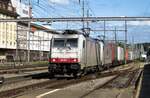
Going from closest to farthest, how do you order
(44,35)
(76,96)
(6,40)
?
(76,96)
(6,40)
(44,35)

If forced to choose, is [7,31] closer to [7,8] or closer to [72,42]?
[7,8]

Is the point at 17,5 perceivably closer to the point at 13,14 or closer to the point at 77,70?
the point at 13,14

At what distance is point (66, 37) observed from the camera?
26.9 metres

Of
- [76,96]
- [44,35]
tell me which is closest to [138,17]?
[76,96]

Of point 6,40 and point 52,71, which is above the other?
point 6,40

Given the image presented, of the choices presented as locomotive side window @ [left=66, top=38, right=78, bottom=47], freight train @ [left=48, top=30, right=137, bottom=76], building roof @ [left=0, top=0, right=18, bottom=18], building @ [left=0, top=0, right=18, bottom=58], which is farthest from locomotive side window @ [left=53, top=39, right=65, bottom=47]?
building roof @ [left=0, top=0, right=18, bottom=18]

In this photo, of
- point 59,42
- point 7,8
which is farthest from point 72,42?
point 7,8

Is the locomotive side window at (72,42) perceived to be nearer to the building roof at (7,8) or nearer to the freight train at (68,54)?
the freight train at (68,54)

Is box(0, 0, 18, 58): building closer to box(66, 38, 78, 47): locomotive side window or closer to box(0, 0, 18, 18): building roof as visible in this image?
box(0, 0, 18, 18): building roof

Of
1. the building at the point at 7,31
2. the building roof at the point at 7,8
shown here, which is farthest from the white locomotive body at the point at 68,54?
the building roof at the point at 7,8

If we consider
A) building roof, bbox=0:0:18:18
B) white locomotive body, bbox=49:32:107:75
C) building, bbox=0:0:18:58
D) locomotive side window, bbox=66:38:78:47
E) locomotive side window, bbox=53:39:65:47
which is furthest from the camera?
building roof, bbox=0:0:18:18

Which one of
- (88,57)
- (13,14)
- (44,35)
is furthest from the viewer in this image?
(44,35)

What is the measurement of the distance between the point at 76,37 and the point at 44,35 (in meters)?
89.5

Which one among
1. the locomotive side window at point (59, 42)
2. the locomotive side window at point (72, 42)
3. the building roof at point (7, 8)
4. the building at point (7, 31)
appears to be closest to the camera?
the locomotive side window at point (72, 42)
